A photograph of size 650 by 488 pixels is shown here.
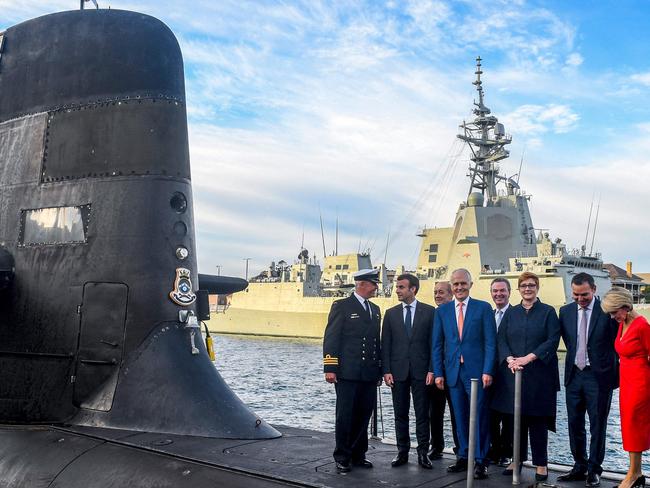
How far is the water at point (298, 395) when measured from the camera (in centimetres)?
1494

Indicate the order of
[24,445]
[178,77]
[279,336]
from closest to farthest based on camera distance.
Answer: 1. [24,445]
2. [178,77]
3. [279,336]

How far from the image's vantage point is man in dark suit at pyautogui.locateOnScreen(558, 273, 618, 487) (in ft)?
17.5

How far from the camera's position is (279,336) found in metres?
58.3

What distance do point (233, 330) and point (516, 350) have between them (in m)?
58.5

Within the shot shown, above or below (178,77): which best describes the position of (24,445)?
below

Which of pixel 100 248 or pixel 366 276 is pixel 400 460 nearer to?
pixel 366 276

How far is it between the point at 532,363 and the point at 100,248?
418cm

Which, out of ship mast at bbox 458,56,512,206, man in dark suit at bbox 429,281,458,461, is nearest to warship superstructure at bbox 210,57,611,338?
ship mast at bbox 458,56,512,206

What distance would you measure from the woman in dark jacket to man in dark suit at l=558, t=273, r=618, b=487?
0.14m

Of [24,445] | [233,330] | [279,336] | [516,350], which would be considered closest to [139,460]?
[24,445]

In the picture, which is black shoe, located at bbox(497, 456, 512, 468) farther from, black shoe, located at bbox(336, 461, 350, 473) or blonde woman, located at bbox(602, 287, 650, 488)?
black shoe, located at bbox(336, 461, 350, 473)

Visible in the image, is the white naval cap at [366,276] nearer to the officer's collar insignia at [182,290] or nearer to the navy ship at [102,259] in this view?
the navy ship at [102,259]

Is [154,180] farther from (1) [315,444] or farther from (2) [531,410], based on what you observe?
(2) [531,410]

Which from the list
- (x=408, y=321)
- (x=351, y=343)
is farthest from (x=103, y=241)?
(x=408, y=321)
